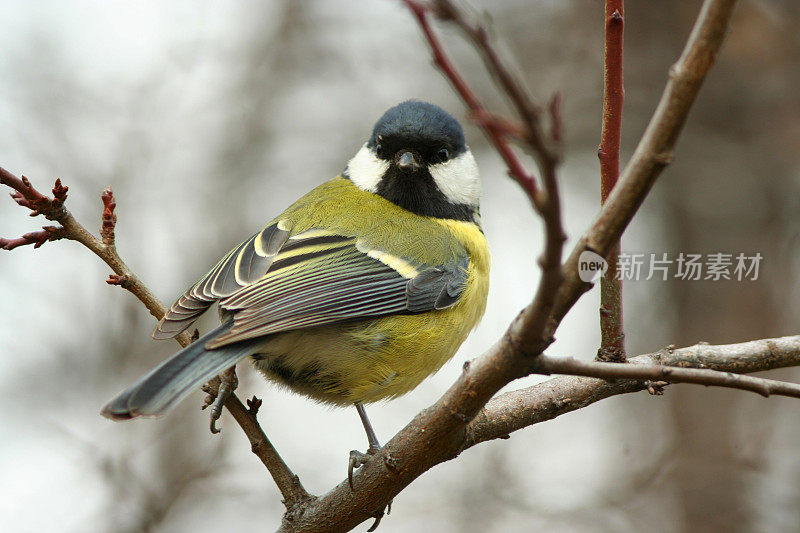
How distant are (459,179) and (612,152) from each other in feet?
5.37

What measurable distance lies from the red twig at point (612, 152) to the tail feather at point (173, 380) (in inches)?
47.5

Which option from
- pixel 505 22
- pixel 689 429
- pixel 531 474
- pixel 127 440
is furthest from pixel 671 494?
pixel 505 22

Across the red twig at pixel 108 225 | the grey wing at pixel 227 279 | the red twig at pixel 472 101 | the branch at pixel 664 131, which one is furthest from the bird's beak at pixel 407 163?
the red twig at pixel 472 101

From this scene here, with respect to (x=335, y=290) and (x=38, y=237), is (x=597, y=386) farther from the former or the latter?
(x=38, y=237)

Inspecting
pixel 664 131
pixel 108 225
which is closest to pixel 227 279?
pixel 108 225

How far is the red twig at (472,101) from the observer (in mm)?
1242

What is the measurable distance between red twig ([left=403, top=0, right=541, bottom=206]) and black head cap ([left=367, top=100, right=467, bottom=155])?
2.24 m

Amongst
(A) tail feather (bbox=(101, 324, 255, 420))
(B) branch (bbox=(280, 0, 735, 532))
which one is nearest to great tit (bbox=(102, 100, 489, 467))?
(A) tail feather (bbox=(101, 324, 255, 420))

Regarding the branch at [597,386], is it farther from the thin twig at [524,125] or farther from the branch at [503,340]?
the thin twig at [524,125]

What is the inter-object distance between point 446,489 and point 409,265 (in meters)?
2.14

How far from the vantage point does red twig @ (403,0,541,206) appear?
1.24 m

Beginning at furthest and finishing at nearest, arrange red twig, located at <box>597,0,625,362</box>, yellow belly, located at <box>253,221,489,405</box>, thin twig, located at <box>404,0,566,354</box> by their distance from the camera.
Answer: yellow belly, located at <box>253,221,489,405</box>
red twig, located at <box>597,0,625,362</box>
thin twig, located at <box>404,0,566,354</box>

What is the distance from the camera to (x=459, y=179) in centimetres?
386

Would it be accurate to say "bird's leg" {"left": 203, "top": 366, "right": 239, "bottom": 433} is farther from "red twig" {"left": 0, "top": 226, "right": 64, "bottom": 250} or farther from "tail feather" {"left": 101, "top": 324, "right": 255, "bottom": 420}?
"red twig" {"left": 0, "top": 226, "right": 64, "bottom": 250}
